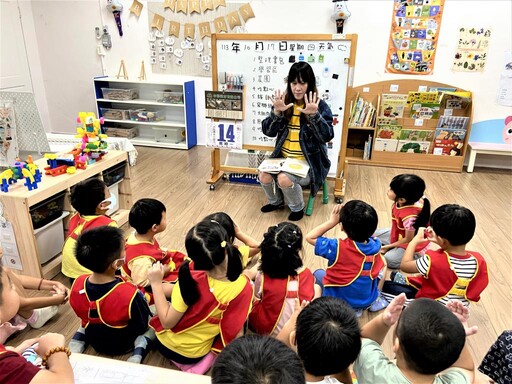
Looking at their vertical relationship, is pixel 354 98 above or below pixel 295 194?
above

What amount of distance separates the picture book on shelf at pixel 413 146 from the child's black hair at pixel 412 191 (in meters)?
2.18

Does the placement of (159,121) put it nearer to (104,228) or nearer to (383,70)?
(383,70)

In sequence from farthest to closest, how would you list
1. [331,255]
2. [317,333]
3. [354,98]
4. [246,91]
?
[354,98], [246,91], [331,255], [317,333]

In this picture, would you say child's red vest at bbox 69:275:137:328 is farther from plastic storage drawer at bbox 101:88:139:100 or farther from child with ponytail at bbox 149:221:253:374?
plastic storage drawer at bbox 101:88:139:100

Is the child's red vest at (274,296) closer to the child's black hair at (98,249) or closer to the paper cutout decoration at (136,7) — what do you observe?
the child's black hair at (98,249)

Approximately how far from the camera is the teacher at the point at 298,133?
2.87m

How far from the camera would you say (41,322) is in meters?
1.81

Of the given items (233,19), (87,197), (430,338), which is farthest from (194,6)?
(430,338)

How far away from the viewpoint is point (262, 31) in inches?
173

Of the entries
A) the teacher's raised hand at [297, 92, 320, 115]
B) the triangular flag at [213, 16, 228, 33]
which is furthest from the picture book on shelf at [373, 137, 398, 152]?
the triangular flag at [213, 16, 228, 33]

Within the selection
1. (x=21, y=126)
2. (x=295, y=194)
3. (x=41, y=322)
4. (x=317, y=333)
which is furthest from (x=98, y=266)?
(x=295, y=194)

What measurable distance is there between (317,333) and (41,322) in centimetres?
151

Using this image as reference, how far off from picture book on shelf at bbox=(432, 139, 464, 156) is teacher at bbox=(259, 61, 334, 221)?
5.79 ft

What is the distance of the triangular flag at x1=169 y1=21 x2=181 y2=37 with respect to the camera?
459 cm
